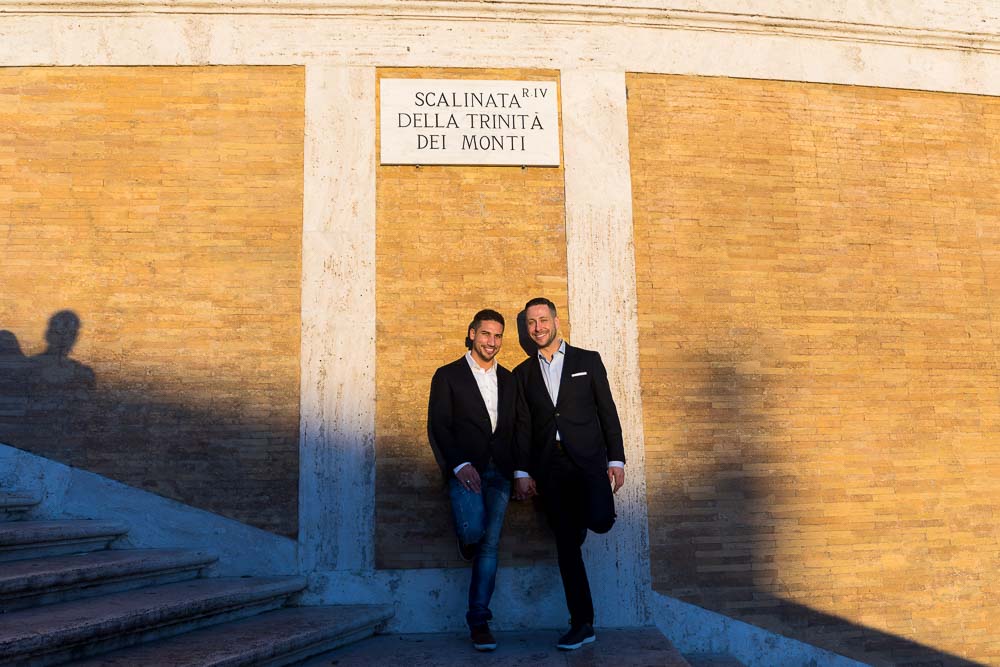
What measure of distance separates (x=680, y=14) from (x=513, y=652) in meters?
4.73

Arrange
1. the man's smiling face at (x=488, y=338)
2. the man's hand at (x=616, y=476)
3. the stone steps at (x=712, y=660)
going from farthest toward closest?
the stone steps at (x=712, y=660)
the man's smiling face at (x=488, y=338)
the man's hand at (x=616, y=476)

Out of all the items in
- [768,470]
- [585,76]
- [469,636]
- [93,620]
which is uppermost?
[585,76]

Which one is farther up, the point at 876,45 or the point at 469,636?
the point at 876,45

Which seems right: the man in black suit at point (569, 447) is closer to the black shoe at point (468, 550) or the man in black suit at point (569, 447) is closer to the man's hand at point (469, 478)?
the man's hand at point (469, 478)

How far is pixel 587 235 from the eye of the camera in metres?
5.65

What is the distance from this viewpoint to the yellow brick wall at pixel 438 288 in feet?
17.1

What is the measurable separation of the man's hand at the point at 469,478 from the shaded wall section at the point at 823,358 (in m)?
1.44

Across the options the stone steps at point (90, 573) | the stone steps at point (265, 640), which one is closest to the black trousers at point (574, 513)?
the stone steps at point (265, 640)

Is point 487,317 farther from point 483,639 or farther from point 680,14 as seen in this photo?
point 680,14

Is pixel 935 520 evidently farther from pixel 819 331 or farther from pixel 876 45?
pixel 876 45

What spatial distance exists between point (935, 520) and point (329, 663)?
4279 millimetres

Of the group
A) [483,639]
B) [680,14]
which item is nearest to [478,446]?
[483,639]

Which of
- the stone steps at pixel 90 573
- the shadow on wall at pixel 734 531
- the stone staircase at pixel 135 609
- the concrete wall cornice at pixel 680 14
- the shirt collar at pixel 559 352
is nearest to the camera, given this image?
the stone staircase at pixel 135 609

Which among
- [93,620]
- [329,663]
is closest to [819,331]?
[329,663]
